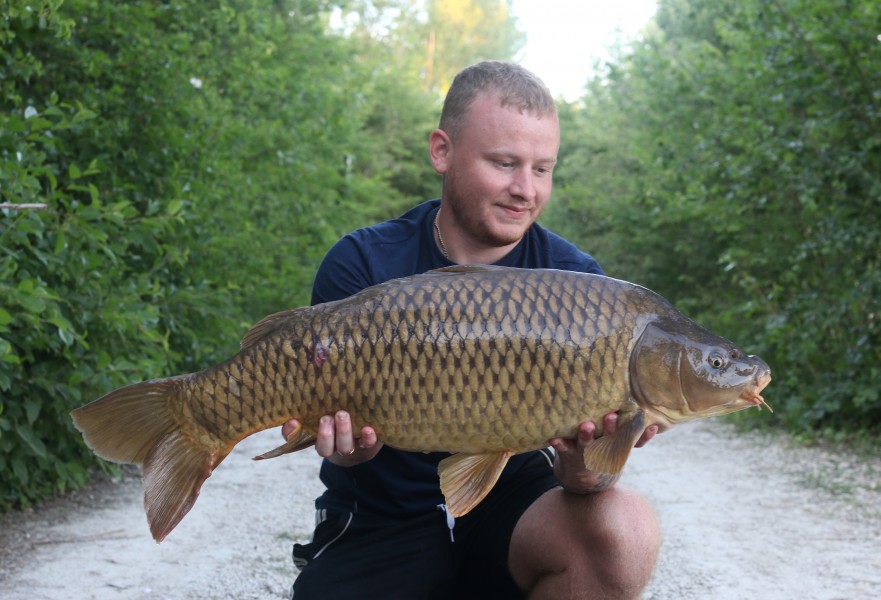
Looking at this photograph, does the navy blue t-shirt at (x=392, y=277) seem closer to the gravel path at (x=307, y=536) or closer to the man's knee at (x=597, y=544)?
the man's knee at (x=597, y=544)

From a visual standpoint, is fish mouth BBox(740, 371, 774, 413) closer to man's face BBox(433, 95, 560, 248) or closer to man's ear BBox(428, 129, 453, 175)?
man's face BBox(433, 95, 560, 248)

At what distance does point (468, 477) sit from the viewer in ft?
5.93

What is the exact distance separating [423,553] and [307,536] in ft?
5.04

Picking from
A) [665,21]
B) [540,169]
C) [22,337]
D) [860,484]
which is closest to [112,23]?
[22,337]

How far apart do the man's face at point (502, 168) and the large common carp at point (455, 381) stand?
1.12ft

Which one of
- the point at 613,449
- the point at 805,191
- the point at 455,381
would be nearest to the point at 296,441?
the point at 455,381

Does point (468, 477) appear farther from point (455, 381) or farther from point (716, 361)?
point (716, 361)

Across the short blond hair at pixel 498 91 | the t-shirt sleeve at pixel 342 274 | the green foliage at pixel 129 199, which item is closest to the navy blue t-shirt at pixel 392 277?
the t-shirt sleeve at pixel 342 274

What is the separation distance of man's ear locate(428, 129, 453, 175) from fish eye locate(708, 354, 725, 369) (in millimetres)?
776

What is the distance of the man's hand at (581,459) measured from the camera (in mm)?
1731

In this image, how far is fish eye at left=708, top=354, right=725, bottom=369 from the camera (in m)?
1.74

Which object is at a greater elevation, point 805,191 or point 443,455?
point 805,191

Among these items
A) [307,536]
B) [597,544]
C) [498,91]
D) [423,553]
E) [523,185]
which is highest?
[498,91]

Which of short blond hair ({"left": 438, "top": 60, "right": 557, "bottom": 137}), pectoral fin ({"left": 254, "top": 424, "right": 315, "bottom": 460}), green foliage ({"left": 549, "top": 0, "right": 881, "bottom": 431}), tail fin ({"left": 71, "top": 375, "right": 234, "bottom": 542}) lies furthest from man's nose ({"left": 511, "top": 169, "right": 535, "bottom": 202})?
green foliage ({"left": 549, "top": 0, "right": 881, "bottom": 431})
